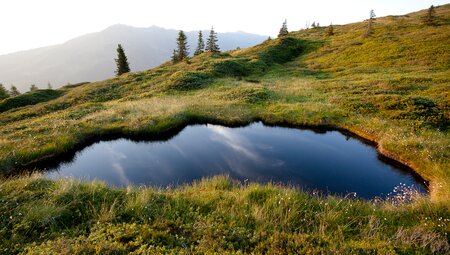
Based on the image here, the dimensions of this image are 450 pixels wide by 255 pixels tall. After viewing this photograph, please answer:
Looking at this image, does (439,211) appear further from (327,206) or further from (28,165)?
(28,165)

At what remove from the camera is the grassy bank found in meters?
6.49

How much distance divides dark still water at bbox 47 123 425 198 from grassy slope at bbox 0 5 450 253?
1634 millimetres

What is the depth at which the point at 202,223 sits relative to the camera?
24.3 feet

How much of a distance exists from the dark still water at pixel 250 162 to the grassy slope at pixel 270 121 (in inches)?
64.3

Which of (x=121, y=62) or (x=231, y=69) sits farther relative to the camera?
(x=121, y=62)

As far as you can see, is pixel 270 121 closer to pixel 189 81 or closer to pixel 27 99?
pixel 189 81

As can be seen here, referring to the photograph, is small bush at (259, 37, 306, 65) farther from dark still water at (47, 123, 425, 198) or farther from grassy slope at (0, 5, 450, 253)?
dark still water at (47, 123, 425, 198)

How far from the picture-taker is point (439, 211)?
8.55m

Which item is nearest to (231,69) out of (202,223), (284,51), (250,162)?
(284,51)

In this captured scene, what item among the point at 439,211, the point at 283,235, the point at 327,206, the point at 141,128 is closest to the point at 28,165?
the point at 141,128

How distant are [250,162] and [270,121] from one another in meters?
8.02

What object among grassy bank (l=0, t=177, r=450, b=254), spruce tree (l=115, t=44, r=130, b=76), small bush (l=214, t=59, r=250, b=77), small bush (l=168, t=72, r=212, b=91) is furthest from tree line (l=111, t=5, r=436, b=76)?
grassy bank (l=0, t=177, r=450, b=254)

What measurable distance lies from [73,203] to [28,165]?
8.79 meters

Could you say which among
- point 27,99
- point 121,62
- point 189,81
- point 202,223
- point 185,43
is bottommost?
point 202,223
